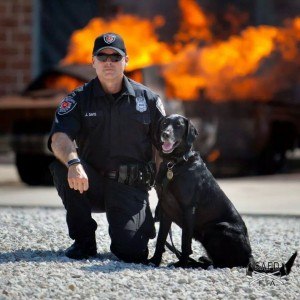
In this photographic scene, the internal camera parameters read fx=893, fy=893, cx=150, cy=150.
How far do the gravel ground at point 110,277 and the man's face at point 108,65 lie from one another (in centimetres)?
112

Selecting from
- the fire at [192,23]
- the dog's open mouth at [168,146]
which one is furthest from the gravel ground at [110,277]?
the fire at [192,23]

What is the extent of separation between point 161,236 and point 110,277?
59 centimetres

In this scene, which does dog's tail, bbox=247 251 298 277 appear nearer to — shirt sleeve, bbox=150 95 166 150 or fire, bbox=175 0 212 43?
shirt sleeve, bbox=150 95 166 150

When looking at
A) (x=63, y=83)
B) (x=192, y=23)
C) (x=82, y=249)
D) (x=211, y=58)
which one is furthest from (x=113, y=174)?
(x=192, y=23)

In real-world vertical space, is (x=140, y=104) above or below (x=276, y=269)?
above

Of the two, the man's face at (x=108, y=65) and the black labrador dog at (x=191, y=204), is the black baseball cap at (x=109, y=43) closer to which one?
the man's face at (x=108, y=65)

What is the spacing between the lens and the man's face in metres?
5.38

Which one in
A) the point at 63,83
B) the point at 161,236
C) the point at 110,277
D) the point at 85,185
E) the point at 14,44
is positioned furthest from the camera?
the point at 14,44

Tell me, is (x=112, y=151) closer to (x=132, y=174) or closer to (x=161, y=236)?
(x=132, y=174)

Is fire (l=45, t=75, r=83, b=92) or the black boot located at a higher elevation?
fire (l=45, t=75, r=83, b=92)

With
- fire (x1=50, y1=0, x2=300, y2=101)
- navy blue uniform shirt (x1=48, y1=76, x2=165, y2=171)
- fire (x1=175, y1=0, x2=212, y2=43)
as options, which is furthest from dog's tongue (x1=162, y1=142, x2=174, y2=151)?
fire (x1=175, y1=0, x2=212, y2=43)

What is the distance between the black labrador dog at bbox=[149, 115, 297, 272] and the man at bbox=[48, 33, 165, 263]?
293 millimetres

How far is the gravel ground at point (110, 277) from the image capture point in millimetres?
4453

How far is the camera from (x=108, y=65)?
5406mm
